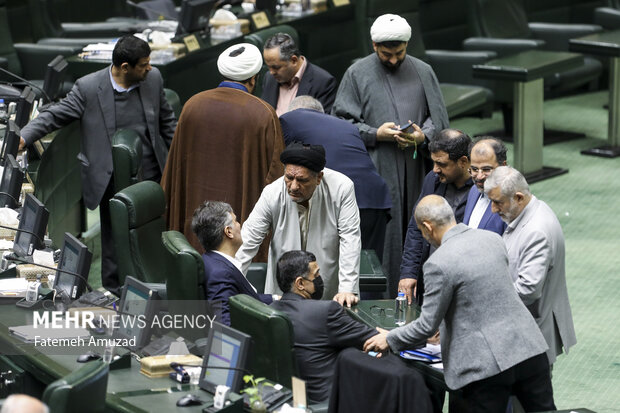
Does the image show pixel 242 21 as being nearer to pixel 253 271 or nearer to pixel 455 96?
pixel 455 96

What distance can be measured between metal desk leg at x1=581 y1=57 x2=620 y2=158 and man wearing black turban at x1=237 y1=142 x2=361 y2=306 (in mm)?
5197

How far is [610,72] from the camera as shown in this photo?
9641 mm

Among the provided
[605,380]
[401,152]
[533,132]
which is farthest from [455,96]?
[605,380]

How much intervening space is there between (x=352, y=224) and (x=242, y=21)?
14.4 ft

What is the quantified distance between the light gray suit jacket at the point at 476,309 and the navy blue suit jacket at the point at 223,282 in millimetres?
867

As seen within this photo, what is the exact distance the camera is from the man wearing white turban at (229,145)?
18.5ft

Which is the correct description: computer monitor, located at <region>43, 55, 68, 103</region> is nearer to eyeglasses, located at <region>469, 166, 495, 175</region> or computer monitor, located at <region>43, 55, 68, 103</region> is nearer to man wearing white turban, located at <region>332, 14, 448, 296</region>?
man wearing white turban, located at <region>332, 14, 448, 296</region>

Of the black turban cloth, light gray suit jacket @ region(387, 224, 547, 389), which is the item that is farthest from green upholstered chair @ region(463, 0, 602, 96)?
light gray suit jacket @ region(387, 224, 547, 389)

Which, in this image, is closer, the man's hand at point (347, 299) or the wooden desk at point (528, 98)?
the man's hand at point (347, 299)

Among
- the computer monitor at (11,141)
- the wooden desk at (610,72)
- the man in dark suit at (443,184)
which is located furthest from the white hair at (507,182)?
the wooden desk at (610,72)

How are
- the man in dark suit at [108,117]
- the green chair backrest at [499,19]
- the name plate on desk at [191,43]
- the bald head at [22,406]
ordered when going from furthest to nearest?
the green chair backrest at [499,19] < the name plate on desk at [191,43] < the man in dark suit at [108,117] < the bald head at [22,406]

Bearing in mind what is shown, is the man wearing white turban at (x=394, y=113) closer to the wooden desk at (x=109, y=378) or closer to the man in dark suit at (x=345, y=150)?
the man in dark suit at (x=345, y=150)

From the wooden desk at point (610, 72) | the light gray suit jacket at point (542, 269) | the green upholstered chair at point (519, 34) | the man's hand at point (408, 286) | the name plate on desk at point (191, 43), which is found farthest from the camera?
the green upholstered chair at point (519, 34)

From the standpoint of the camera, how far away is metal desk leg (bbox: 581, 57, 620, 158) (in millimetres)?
9617
